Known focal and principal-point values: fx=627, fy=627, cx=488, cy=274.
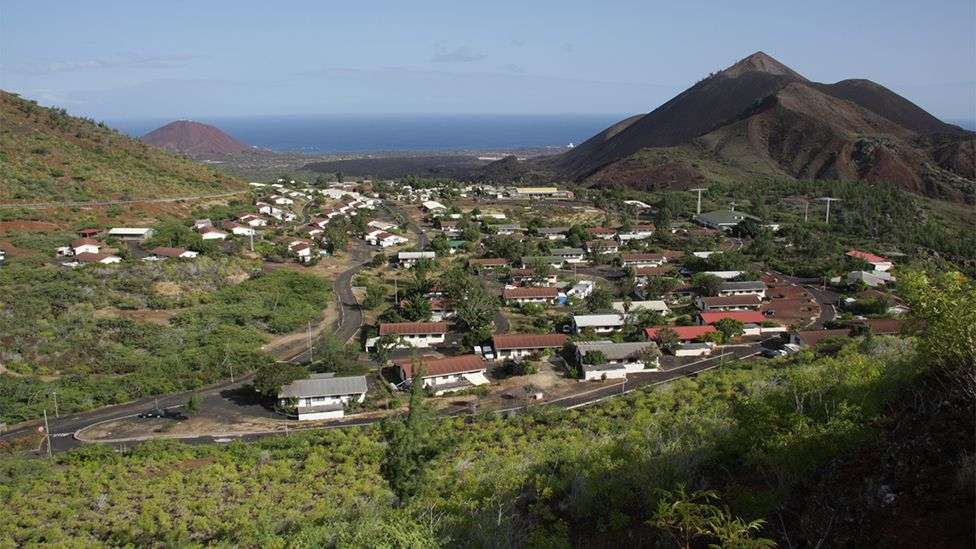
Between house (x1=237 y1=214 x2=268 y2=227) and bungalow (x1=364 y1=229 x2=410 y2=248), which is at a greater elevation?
house (x1=237 y1=214 x2=268 y2=227)

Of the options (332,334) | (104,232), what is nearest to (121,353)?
(332,334)

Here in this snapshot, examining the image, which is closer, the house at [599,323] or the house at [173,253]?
the house at [599,323]

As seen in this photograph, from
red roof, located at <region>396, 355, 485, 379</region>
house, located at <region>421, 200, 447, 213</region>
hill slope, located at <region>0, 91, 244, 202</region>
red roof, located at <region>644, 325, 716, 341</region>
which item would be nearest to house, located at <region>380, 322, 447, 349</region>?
red roof, located at <region>396, 355, 485, 379</region>

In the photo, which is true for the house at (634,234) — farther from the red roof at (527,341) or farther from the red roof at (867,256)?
the red roof at (527,341)

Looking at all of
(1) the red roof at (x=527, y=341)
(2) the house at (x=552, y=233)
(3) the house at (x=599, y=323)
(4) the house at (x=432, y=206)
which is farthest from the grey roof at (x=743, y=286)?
(4) the house at (x=432, y=206)

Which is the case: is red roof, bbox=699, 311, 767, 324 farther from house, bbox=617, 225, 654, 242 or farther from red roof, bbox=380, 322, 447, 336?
house, bbox=617, 225, 654, 242

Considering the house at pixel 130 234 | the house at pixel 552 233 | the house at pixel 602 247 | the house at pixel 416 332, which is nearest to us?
the house at pixel 416 332

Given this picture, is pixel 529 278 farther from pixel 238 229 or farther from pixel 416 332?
pixel 238 229

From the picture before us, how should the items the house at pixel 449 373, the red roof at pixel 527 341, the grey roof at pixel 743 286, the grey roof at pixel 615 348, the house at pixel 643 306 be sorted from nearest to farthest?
the house at pixel 449 373, the grey roof at pixel 615 348, the red roof at pixel 527 341, the house at pixel 643 306, the grey roof at pixel 743 286
